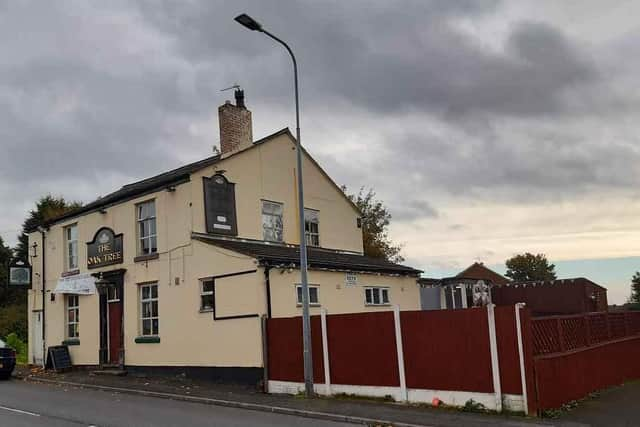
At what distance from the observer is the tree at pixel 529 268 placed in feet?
283

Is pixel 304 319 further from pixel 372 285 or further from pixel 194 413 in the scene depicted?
pixel 372 285

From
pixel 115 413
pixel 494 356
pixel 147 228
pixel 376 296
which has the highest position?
pixel 147 228

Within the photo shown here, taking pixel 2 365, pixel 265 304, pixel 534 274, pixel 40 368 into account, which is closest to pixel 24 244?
pixel 40 368

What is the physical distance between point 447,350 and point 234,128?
12.0 m

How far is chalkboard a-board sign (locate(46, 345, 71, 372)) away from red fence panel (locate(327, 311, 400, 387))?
507 inches

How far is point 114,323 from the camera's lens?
2194 cm

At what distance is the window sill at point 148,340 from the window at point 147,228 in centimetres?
277

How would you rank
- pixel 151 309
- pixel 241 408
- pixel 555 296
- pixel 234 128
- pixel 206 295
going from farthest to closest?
pixel 555 296, pixel 234 128, pixel 151 309, pixel 206 295, pixel 241 408

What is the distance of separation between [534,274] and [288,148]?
234 feet

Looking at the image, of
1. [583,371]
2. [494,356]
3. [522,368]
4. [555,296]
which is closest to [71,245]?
[494,356]

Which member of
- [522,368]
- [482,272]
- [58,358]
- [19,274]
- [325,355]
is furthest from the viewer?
[482,272]

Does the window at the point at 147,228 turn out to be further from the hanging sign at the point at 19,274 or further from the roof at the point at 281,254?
the hanging sign at the point at 19,274

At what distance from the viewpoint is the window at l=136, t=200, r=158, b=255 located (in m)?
21.0

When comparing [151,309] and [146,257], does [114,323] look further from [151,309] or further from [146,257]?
[146,257]
